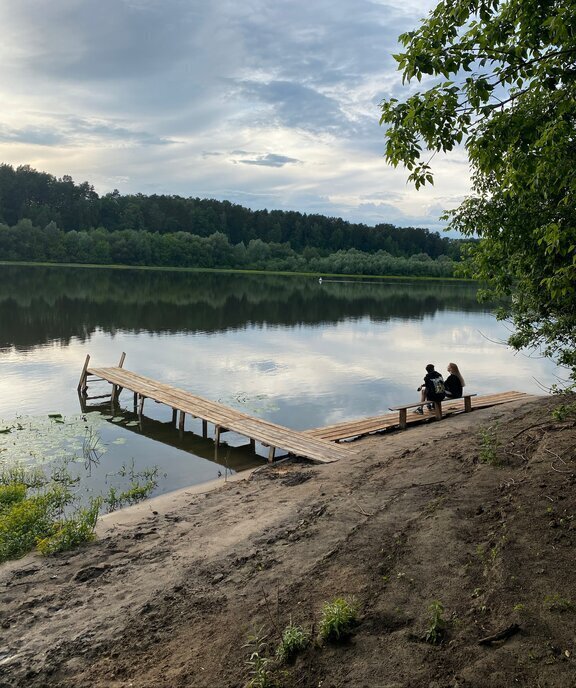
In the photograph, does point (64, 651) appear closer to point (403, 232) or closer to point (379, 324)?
point (379, 324)

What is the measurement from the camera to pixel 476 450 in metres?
11.0

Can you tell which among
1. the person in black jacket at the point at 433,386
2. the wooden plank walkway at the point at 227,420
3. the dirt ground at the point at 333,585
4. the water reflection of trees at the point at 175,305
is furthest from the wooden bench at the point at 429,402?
the water reflection of trees at the point at 175,305

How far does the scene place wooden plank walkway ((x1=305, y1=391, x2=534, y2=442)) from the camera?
15.0 metres

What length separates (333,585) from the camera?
650cm

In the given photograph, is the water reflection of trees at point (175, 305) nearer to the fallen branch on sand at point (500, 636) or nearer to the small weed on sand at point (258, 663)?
the small weed on sand at point (258, 663)

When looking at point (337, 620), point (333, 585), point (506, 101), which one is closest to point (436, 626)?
point (337, 620)

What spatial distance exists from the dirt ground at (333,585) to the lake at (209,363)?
14.5ft

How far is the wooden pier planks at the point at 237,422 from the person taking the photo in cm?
1320

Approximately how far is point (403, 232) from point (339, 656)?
523 ft

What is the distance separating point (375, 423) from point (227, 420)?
4093 millimetres

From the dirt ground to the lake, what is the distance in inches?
174

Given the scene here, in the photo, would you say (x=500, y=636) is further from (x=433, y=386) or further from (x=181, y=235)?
(x=181, y=235)

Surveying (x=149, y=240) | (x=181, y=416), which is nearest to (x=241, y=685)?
(x=181, y=416)

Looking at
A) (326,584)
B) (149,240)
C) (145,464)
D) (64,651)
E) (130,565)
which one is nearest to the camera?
(64,651)
